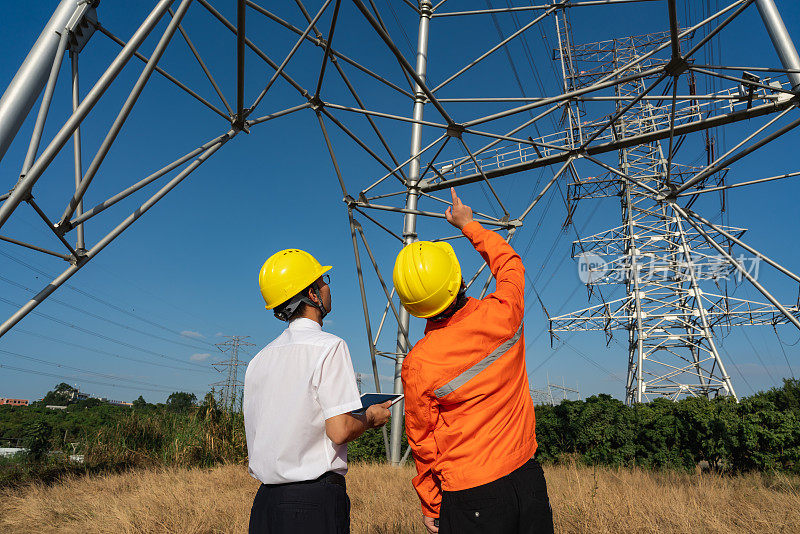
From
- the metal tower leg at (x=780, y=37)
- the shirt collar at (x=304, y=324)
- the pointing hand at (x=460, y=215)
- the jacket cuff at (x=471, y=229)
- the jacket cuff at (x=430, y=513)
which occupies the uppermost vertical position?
the metal tower leg at (x=780, y=37)

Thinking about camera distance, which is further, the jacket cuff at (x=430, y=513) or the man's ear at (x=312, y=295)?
the man's ear at (x=312, y=295)

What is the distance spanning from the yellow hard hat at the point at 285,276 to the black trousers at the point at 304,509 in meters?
0.99

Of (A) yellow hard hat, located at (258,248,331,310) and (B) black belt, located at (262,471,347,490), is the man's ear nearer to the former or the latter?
(A) yellow hard hat, located at (258,248,331,310)

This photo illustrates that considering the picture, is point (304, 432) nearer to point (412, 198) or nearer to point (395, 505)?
point (395, 505)

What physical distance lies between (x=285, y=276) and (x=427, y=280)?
860 mm

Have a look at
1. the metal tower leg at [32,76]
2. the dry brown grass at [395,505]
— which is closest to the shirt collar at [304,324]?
the metal tower leg at [32,76]

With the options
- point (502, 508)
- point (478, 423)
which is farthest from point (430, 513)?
point (478, 423)

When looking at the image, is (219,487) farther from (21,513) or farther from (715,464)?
(715,464)

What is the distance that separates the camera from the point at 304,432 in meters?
2.06

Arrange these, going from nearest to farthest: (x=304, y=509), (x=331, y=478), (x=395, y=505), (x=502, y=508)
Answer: (x=502, y=508) → (x=304, y=509) → (x=331, y=478) → (x=395, y=505)

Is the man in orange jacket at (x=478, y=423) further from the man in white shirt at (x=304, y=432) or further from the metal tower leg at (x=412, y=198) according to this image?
the metal tower leg at (x=412, y=198)

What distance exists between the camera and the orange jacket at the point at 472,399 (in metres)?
1.96

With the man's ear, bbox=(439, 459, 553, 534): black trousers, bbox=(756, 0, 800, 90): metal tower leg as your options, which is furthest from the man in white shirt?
bbox=(756, 0, 800, 90): metal tower leg

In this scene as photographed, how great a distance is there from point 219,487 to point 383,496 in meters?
2.92
